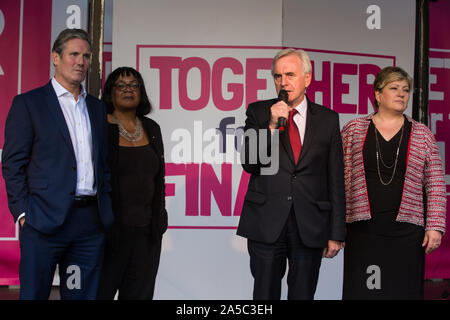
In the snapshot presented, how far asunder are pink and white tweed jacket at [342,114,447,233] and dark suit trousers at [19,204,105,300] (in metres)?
1.42

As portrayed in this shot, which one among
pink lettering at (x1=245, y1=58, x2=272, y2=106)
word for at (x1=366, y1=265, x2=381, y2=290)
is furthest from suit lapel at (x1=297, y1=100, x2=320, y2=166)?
pink lettering at (x1=245, y1=58, x2=272, y2=106)

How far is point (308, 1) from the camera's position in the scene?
4426 millimetres

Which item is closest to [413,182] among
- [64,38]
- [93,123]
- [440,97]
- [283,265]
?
[283,265]

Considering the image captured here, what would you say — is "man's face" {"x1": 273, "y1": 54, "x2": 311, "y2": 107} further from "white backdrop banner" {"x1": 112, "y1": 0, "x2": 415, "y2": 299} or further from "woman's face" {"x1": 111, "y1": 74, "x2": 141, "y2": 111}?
"white backdrop banner" {"x1": 112, "y1": 0, "x2": 415, "y2": 299}

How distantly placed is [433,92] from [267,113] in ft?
12.5

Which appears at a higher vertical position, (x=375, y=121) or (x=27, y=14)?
(x=27, y=14)

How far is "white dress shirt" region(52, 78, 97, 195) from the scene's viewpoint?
270cm

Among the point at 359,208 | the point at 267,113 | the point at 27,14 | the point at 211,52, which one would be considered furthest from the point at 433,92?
the point at 27,14

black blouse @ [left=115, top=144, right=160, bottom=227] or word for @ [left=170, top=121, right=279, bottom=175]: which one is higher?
word for @ [left=170, top=121, right=279, bottom=175]

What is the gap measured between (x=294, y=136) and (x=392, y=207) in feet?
2.55

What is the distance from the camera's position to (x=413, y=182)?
10.2 feet

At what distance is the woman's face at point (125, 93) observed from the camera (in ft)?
10.5

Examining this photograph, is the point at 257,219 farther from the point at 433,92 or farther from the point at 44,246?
the point at 433,92

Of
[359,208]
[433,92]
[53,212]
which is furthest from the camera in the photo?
[433,92]
